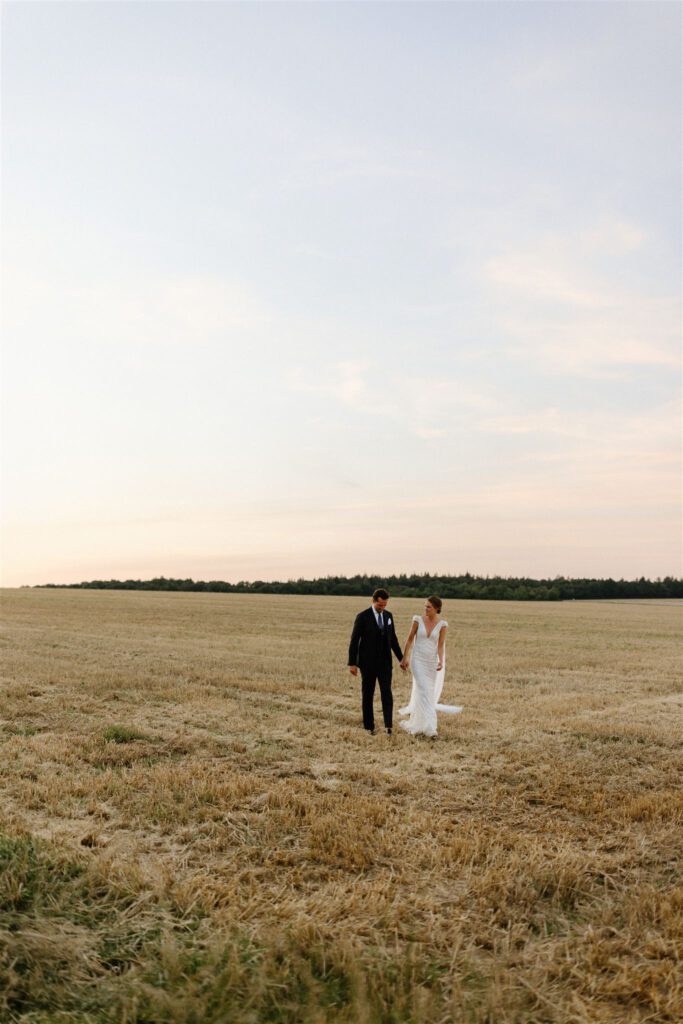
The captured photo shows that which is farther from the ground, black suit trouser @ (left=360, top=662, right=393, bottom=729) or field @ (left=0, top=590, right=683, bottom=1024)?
black suit trouser @ (left=360, top=662, right=393, bottom=729)

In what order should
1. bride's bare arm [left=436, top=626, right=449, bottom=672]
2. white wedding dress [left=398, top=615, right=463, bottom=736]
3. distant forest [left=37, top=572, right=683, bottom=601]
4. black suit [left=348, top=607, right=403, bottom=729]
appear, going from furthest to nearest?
1. distant forest [left=37, top=572, right=683, bottom=601]
2. bride's bare arm [left=436, top=626, right=449, bottom=672]
3. black suit [left=348, top=607, right=403, bottom=729]
4. white wedding dress [left=398, top=615, right=463, bottom=736]

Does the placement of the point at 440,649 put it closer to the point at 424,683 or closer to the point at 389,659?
the point at 424,683

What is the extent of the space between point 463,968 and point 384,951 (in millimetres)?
515

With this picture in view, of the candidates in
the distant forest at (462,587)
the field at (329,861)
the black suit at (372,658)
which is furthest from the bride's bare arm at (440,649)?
the distant forest at (462,587)

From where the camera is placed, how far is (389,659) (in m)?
12.9

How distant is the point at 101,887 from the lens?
235 inches

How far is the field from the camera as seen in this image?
4648 mm

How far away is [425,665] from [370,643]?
3.25 ft

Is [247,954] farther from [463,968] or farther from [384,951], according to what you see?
[463,968]

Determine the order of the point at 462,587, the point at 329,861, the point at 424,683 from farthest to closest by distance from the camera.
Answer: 1. the point at 462,587
2. the point at 424,683
3. the point at 329,861

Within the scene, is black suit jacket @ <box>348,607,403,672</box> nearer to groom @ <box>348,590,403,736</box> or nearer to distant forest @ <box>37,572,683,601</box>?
groom @ <box>348,590,403,736</box>

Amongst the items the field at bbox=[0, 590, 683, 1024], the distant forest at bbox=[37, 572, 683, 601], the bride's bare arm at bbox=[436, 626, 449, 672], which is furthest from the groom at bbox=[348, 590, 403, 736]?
the distant forest at bbox=[37, 572, 683, 601]

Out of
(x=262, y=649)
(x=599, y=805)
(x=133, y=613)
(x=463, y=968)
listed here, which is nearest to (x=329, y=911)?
(x=463, y=968)

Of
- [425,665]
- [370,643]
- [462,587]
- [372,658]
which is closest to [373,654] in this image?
[372,658]
